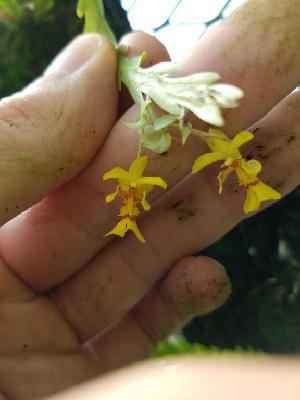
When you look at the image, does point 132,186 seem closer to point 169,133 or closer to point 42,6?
point 169,133

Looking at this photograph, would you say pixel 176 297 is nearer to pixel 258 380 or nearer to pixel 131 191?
pixel 131 191

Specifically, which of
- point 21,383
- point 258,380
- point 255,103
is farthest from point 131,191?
point 258,380

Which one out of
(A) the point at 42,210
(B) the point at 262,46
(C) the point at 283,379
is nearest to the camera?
(C) the point at 283,379

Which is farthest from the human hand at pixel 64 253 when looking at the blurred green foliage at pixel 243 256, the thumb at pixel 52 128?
the blurred green foliage at pixel 243 256

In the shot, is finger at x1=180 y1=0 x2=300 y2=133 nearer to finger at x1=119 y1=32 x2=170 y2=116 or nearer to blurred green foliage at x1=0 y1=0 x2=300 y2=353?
finger at x1=119 y1=32 x2=170 y2=116

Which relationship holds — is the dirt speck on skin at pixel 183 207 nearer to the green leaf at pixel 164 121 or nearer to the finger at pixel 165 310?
the finger at pixel 165 310

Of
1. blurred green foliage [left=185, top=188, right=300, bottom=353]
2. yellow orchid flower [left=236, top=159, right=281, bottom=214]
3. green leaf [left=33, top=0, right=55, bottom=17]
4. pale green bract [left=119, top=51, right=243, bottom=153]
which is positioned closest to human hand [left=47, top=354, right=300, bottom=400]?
pale green bract [left=119, top=51, right=243, bottom=153]
